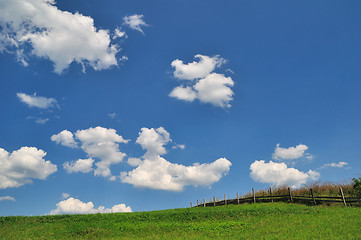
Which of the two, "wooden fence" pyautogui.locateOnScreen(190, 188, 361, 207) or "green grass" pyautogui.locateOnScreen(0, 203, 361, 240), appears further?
"wooden fence" pyautogui.locateOnScreen(190, 188, 361, 207)

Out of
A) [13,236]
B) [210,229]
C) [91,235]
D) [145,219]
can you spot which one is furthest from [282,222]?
[13,236]

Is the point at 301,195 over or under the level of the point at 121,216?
over

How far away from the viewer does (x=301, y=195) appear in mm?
43938

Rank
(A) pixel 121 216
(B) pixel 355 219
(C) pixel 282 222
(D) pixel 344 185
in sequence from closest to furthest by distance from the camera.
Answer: (B) pixel 355 219 → (C) pixel 282 222 → (A) pixel 121 216 → (D) pixel 344 185

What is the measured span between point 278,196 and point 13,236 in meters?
37.2

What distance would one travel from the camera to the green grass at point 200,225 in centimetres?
2256

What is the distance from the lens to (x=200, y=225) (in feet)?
94.0

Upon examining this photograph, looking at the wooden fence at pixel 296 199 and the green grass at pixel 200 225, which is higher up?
the wooden fence at pixel 296 199

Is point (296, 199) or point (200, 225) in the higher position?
point (296, 199)

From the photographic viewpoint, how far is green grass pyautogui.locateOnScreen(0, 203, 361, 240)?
22.6 meters

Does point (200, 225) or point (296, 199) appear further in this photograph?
point (296, 199)

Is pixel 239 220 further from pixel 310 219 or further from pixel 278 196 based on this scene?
pixel 278 196

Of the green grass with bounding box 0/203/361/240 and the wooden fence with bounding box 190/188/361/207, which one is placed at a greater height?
the wooden fence with bounding box 190/188/361/207

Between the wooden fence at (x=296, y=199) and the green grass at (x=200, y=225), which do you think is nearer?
the green grass at (x=200, y=225)
